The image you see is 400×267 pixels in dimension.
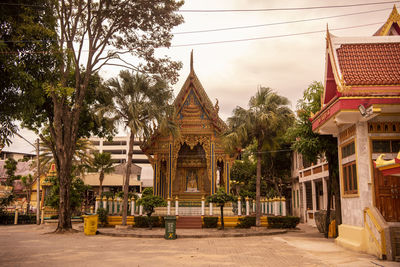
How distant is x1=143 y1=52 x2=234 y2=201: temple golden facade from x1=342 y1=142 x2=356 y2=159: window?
1248cm

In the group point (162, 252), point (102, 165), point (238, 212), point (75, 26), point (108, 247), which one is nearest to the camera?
point (162, 252)

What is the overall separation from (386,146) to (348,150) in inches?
57.6

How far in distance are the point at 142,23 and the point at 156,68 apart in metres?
2.69

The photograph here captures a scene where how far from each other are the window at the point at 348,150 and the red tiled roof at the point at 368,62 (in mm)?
2309

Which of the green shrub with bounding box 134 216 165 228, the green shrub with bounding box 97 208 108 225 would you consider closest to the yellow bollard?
the green shrub with bounding box 134 216 165 228

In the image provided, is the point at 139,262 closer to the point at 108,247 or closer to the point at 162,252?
the point at 162,252

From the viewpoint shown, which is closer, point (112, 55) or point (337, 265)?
point (337, 265)

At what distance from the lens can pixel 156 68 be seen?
70.4 feet

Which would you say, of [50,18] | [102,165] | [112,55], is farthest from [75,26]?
[102,165]

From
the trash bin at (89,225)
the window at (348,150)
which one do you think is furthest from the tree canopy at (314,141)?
the trash bin at (89,225)

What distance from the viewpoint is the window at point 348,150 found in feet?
40.2

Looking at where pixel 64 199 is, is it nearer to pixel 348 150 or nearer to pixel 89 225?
pixel 89 225

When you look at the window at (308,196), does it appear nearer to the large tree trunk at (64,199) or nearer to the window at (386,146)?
the window at (386,146)

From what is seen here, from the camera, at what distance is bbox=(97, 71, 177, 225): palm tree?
2104 cm
